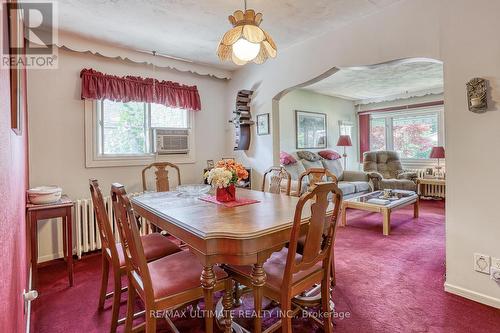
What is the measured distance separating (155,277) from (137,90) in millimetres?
2602

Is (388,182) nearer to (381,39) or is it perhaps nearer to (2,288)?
(381,39)

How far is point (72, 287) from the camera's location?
232cm

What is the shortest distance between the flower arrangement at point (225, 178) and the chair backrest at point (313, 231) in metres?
0.72

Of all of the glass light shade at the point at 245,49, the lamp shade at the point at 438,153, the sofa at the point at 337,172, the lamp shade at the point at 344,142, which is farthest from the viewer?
the lamp shade at the point at 344,142

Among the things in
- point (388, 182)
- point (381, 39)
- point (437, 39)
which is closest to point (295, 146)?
point (388, 182)

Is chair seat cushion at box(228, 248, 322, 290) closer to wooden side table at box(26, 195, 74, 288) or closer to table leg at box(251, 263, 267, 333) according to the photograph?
table leg at box(251, 263, 267, 333)

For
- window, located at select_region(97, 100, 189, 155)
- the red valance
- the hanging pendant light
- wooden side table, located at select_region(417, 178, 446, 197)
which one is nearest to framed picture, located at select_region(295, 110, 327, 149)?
wooden side table, located at select_region(417, 178, 446, 197)

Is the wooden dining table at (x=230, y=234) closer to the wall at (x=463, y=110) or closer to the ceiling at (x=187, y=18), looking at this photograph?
the wall at (x=463, y=110)

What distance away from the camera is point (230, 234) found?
131 centimetres

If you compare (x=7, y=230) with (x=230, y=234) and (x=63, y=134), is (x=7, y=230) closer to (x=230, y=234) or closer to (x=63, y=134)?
(x=230, y=234)

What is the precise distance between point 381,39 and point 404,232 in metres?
2.52

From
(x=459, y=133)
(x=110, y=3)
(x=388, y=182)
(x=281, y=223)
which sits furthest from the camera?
(x=388, y=182)

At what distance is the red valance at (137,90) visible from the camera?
120 inches

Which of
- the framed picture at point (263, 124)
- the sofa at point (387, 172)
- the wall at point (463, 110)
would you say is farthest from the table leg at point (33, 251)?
the sofa at point (387, 172)
